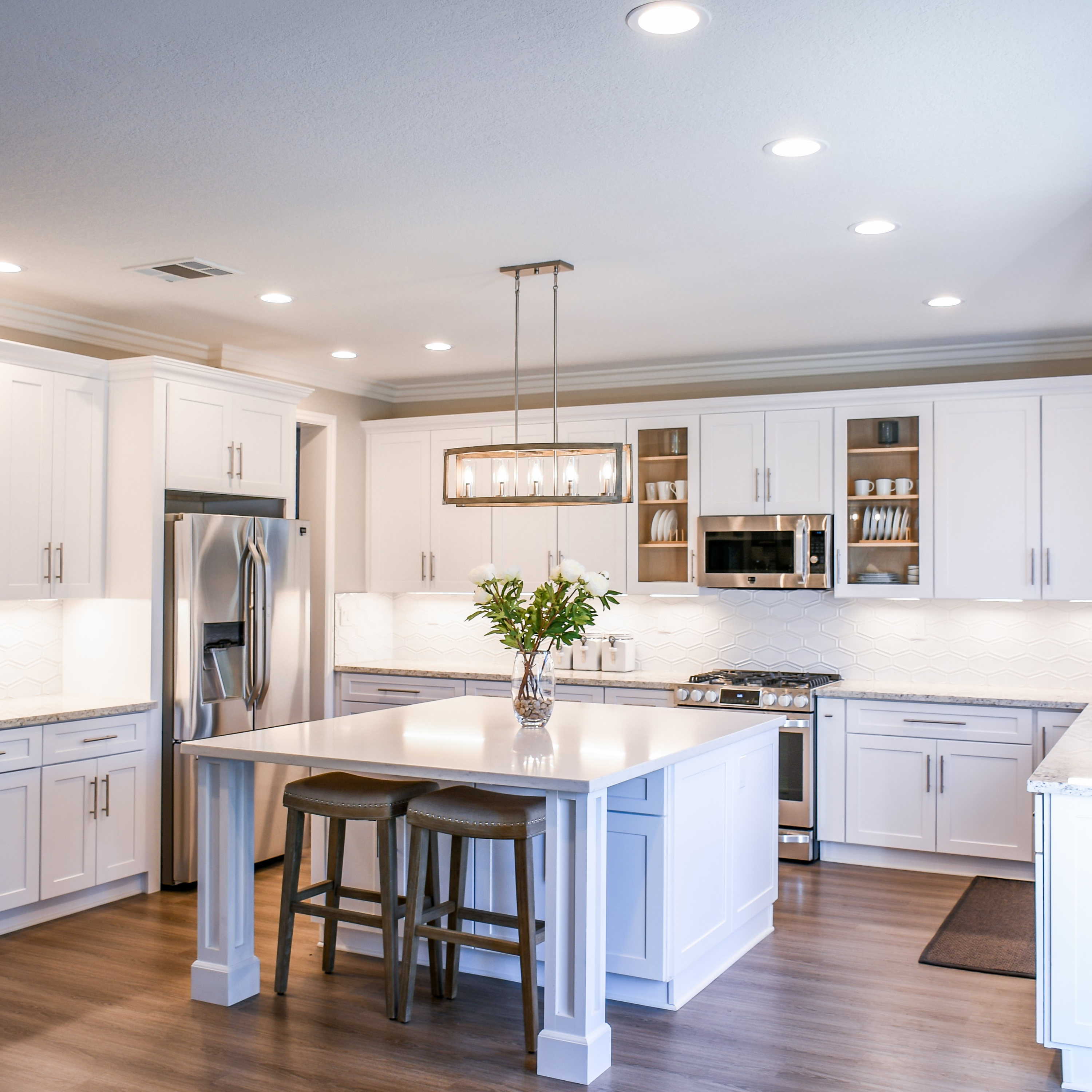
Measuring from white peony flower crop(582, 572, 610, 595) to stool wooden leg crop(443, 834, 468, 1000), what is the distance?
961 millimetres

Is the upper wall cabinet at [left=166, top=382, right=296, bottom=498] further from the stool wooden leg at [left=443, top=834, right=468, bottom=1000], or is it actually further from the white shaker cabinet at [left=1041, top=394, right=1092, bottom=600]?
the white shaker cabinet at [left=1041, top=394, right=1092, bottom=600]

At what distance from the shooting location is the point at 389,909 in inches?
139

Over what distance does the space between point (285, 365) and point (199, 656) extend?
6.61ft

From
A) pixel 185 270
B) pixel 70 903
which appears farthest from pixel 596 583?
pixel 70 903

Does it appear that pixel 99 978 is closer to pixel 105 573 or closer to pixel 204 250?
pixel 105 573

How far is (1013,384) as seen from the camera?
550 centimetres

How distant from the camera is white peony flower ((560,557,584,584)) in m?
3.88

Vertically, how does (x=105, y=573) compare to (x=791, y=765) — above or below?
above

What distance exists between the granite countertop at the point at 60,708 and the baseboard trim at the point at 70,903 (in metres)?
0.74

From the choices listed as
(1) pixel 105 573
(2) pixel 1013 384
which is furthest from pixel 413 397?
(2) pixel 1013 384

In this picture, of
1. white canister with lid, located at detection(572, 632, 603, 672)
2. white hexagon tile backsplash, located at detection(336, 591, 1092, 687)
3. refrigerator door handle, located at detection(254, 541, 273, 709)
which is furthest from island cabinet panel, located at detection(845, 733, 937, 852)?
refrigerator door handle, located at detection(254, 541, 273, 709)

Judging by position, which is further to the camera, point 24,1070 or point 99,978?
point 99,978

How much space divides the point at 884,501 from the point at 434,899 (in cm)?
333

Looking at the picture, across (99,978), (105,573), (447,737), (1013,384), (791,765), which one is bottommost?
(99,978)
